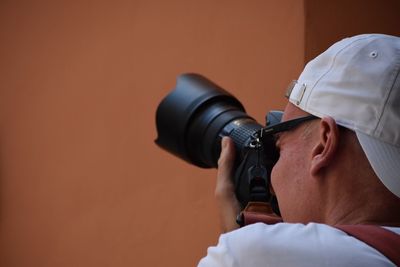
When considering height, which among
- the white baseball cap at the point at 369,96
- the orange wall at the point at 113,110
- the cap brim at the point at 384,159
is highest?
the white baseball cap at the point at 369,96

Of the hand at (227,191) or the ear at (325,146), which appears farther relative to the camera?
the hand at (227,191)

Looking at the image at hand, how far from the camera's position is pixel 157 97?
6.27 ft

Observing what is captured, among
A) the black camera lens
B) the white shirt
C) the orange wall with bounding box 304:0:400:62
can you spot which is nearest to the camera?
the black camera lens

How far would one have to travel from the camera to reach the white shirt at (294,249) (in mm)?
579

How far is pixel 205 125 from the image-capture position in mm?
1042

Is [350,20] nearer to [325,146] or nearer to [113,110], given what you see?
[113,110]

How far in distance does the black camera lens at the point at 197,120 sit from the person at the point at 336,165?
0.27 m

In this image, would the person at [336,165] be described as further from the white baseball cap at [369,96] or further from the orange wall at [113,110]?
the orange wall at [113,110]

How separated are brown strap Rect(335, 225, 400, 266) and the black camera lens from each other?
1.32 ft

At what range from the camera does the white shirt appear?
22.8 inches

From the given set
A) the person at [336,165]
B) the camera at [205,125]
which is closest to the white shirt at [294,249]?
the person at [336,165]

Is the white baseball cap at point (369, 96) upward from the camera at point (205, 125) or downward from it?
upward

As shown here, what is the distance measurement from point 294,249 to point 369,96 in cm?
19

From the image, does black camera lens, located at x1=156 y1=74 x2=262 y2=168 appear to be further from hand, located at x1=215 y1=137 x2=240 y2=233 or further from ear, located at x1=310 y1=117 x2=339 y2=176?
ear, located at x1=310 y1=117 x2=339 y2=176
